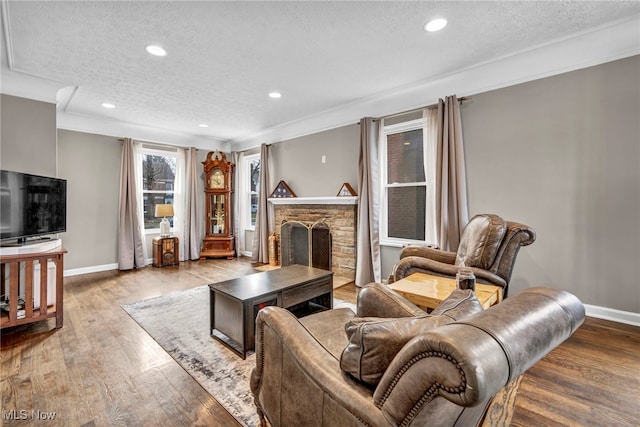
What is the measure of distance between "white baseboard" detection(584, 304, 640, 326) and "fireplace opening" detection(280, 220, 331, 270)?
3.12 meters

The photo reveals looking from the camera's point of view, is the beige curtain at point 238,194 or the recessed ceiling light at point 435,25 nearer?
the recessed ceiling light at point 435,25

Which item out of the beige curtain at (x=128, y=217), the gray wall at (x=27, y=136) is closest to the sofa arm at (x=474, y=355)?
the gray wall at (x=27, y=136)

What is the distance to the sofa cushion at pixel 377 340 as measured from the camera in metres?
0.91

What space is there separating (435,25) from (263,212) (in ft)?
13.7

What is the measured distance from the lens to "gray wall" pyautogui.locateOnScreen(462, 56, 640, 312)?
257 cm

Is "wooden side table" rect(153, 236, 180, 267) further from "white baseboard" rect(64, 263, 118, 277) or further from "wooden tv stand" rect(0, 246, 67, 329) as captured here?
"wooden tv stand" rect(0, 246, 67, 329)

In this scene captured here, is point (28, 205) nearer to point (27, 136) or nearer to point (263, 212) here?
point (27, 136)

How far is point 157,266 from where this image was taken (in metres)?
5.40

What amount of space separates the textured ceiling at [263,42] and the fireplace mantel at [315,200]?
143 centimetres

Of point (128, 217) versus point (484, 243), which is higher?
point (128, 217)

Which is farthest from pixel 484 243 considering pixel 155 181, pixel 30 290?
pixel 155 181

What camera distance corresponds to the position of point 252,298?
2.26 meters

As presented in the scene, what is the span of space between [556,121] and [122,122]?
6191 millimetres

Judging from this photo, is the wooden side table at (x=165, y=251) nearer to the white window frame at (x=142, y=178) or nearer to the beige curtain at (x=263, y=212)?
the white window frame at (x=142, y=178)
